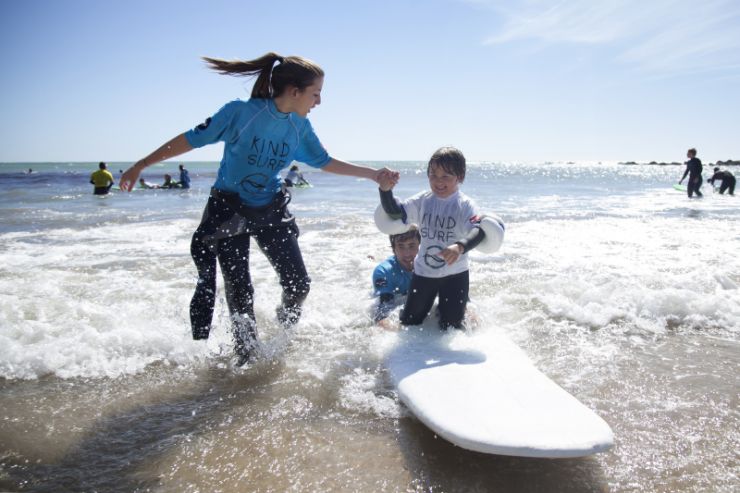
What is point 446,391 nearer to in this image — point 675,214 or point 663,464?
point 663,464

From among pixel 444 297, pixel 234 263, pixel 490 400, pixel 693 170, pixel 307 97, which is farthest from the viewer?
pixel 693 170

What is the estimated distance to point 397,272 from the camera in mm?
4660

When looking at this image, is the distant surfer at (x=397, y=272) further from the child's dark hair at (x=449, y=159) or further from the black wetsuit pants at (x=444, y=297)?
the child's dark hair at (x=449, y=159)

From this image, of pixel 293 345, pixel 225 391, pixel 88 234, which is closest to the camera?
pixel 225 391

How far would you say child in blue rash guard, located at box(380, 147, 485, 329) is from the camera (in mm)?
3404

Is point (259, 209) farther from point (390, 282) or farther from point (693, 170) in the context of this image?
point (693, 170)

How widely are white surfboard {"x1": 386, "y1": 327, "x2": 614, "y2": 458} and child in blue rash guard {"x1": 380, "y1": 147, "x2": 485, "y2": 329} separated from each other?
0.31 metres

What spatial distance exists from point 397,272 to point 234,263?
1831 millimetres

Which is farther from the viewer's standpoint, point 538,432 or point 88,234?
point 88,234

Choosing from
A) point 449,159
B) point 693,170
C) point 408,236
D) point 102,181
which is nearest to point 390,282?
point 408,236

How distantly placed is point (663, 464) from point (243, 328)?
8.38ft

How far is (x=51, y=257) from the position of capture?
291 inches

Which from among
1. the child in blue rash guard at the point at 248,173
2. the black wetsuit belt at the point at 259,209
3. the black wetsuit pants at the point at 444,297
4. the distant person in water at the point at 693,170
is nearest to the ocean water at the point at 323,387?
the black wetsuit pants at the point at 444,297

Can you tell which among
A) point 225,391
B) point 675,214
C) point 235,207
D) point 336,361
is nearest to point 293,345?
point 336,361
